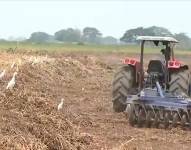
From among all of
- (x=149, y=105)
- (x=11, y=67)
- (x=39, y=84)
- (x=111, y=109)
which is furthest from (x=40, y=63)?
(x=149, y=105)

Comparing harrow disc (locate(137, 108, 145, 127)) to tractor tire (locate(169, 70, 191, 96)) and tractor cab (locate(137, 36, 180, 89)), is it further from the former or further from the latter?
tractor cab (locate(137, 36, 180, 89))

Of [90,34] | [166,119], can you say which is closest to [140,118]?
[166,119]

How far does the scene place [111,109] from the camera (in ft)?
47.0

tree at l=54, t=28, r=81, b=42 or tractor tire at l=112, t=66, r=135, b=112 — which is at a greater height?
tractor tire at l=112, t=66, r=135, b=112

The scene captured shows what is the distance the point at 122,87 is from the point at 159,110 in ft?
6.52

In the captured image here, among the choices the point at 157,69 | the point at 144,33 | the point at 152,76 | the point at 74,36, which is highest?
the point at 144,33

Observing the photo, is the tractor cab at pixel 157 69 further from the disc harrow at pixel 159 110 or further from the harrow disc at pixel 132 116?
the harrow disc at pixel 132 116

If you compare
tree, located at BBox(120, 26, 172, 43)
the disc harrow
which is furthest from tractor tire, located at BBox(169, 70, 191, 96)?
tree, located at BBox(120, 26, 172, 43)

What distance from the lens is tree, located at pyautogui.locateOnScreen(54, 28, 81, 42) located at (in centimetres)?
10503

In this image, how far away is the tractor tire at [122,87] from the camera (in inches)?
527

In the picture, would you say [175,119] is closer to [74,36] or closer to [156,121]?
[156,121]

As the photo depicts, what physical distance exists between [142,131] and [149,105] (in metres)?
0.78

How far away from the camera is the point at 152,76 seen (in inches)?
517

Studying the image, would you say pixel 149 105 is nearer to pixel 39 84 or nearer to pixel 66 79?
pixel 39 84
